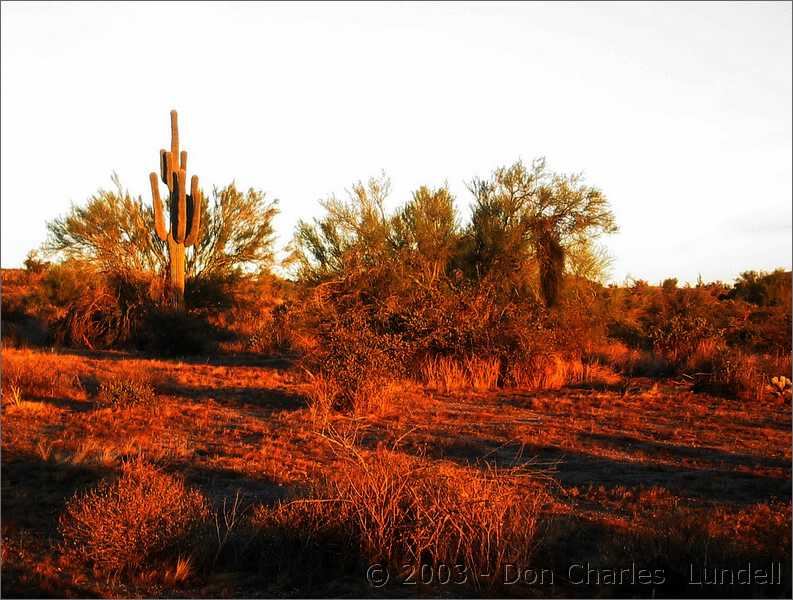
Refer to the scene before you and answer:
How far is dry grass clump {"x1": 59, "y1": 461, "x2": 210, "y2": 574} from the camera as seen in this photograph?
240 inches

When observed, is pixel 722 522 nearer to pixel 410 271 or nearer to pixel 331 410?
pixel 331 410

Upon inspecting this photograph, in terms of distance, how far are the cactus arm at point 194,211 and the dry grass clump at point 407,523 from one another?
19.3 meters

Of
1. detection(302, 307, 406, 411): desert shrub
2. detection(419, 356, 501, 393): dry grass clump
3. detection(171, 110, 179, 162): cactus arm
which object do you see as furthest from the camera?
detection(171, 110, 179, 162): cactus arm

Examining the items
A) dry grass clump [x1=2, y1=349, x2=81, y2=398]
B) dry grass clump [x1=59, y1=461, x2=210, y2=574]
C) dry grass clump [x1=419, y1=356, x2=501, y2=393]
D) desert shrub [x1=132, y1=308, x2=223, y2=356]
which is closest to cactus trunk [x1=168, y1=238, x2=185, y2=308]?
desert shrub [x1=132, y1=308, x2=223, y2=356]

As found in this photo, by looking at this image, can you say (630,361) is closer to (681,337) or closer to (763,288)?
(681,337)

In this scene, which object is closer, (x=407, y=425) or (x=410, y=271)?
(x=407, y=425)

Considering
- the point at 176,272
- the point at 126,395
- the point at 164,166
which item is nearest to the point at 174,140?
the point at 164,166

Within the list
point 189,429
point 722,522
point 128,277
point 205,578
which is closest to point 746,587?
point 722,522

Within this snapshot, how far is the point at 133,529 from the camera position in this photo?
243 inches

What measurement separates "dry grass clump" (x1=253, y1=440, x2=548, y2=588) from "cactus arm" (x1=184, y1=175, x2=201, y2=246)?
19.3 m

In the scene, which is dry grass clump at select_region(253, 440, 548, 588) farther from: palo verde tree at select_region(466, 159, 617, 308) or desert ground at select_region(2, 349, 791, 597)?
palo verde tree at select_region(466, 159, 617, 308)

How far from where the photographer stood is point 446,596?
5523mm

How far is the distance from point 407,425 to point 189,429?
3.24 meters

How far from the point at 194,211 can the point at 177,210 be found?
68cm
